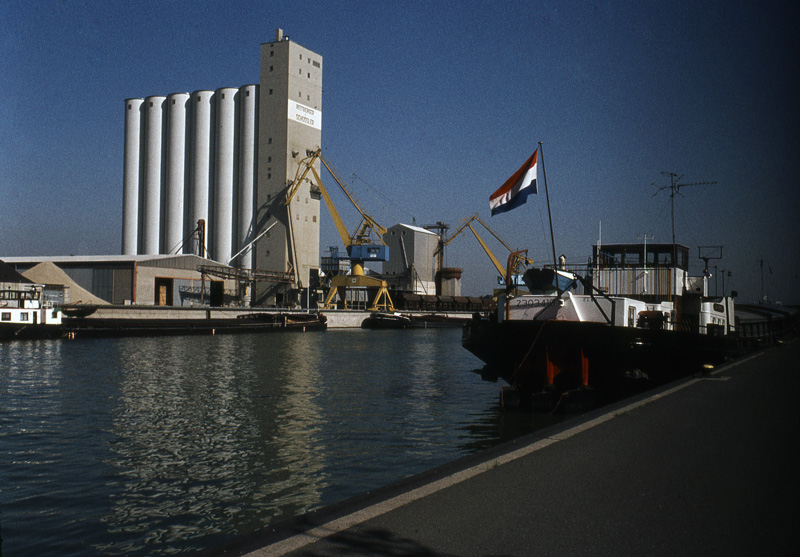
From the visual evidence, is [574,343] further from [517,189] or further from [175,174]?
[175,174]

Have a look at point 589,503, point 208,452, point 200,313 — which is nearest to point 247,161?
point 200,313

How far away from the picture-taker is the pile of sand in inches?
2552

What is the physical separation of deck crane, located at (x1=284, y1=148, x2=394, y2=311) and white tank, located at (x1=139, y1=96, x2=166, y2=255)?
67.6ft

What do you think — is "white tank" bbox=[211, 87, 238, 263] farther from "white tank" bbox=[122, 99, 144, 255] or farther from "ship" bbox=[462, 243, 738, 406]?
"ship" bbox=[462, 243, 738, 406]

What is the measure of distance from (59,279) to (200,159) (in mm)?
28502

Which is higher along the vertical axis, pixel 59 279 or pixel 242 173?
pixel 242 173

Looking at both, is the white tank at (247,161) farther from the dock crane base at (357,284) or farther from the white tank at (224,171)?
the dock crane base at (357,284)

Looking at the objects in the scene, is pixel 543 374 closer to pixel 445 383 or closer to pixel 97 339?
pixel 445 383

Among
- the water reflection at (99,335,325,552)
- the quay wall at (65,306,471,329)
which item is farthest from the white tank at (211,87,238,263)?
the water reflection at (99,335,325,552)

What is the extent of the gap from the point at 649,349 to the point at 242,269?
2673 inches

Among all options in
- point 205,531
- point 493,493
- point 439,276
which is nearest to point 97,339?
point 205,531

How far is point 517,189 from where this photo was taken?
17.3 m

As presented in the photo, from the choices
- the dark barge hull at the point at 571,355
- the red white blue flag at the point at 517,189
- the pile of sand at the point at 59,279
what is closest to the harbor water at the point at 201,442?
the dark barge hull at the point at 571,355

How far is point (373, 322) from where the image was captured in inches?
3100
